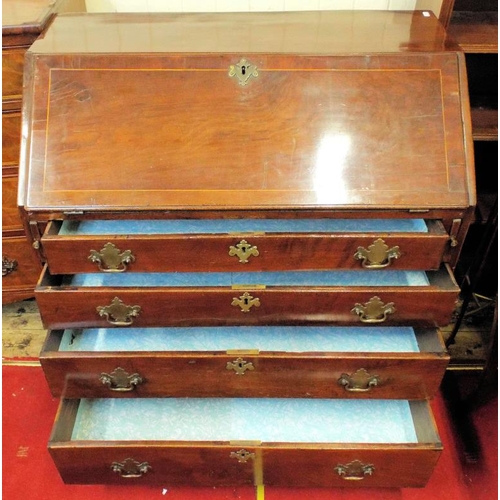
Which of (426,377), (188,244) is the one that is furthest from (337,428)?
(188,244)

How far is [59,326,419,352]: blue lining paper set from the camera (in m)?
1.50

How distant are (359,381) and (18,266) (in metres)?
1.26

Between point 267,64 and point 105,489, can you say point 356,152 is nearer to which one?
point 267,64

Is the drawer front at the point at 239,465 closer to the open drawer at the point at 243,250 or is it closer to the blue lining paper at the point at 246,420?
the blue lining paper at the point at 246,420

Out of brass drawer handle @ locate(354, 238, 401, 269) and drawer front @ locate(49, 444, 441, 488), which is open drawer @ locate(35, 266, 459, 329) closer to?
brass drawer handle @ locate(354, 238, 401, 269)

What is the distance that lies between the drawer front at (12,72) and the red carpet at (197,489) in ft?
3.33

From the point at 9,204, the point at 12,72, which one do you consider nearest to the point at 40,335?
the point at 9,204

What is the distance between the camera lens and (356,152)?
52.0 inches

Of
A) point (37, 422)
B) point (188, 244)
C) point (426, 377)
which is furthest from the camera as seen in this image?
point (37, 422)

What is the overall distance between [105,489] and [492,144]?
1722 mm

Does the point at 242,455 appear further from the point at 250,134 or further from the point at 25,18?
the point at 25,18

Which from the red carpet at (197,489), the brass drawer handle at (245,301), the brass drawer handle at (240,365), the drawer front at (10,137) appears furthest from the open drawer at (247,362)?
the drawer front at (10,137)

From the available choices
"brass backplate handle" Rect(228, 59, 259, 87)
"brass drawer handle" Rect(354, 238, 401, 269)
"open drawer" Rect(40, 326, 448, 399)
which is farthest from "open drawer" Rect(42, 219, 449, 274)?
"brass backplate handle" Rect(228, 59, 259, 87)

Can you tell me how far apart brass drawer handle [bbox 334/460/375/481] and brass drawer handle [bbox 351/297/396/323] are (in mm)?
362
